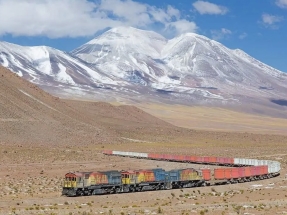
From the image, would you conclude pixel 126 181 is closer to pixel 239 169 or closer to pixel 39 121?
pixel 239 169

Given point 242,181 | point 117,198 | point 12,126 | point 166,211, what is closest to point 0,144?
point 12,126

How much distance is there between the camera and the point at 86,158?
96562 mm

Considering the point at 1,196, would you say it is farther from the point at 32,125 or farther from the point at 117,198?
the point at 32,125

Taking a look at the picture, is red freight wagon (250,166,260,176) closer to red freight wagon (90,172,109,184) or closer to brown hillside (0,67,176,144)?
red freight wagon (90,172,109,184)

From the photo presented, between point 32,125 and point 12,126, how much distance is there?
18.6 ft

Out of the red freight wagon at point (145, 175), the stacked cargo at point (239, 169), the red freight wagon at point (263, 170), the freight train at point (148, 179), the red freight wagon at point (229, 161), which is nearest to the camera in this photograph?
the freight train at point (148, 179)

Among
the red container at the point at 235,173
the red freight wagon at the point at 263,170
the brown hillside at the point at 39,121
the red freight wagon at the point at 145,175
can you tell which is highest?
the brown hillside at the point at 39,121

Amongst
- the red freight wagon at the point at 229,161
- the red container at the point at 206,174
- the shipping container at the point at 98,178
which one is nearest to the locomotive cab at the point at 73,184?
the shipping container at the point at 98,178

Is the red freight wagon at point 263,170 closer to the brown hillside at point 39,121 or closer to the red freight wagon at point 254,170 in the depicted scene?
the red freight wagon at point 254,170

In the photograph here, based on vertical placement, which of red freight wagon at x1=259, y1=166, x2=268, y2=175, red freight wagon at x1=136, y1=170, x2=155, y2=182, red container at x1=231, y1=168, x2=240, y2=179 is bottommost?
red freight wagon at x1=136, y1=170, x2=155, y2=182

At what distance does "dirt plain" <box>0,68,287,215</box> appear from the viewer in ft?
135

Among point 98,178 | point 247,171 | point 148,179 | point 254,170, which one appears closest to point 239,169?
point 247,171

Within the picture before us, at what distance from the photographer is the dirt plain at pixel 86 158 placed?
41250 mm

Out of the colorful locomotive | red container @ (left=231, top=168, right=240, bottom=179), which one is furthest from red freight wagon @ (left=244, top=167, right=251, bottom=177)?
the colorful locomotive
